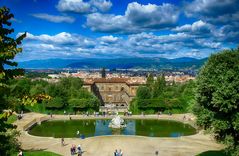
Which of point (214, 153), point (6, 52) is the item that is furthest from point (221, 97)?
point (6, 52)

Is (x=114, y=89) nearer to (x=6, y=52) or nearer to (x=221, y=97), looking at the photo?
(x=221, y=97)

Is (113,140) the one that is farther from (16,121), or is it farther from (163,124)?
(16,121)

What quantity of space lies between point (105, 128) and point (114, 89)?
6706 cm

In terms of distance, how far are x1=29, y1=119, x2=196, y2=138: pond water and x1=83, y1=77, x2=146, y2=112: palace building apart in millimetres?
43909

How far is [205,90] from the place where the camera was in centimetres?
2588

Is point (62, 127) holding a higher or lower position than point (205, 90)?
lower

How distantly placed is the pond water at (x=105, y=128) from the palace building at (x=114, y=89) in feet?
144

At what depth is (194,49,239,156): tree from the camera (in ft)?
80.1

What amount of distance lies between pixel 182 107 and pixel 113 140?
120ft

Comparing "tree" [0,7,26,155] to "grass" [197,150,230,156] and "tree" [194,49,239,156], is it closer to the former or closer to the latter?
"tree" [194,49,239,156]

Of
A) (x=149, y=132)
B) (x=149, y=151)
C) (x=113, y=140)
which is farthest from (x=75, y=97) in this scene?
(x=149, y=151)

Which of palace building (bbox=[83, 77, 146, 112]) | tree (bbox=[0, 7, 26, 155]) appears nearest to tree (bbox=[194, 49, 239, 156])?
tree (bbox=[0, 7, 26, 155])

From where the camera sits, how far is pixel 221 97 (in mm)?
24484

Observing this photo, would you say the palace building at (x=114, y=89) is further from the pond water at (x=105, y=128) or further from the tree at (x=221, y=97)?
the tree at (x=221, y=97)
